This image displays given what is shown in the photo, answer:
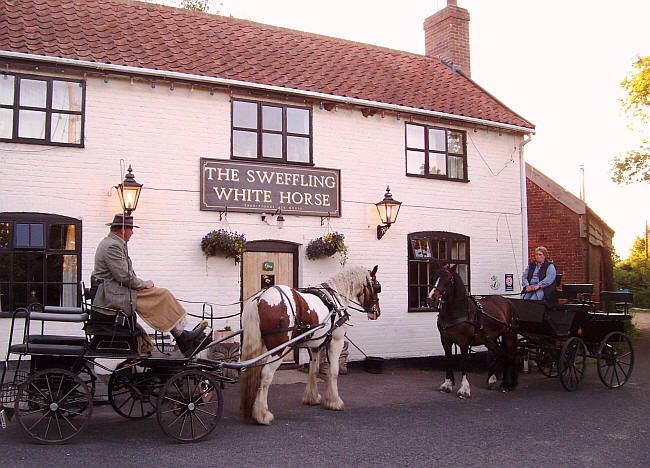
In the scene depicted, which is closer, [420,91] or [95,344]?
[95,344]

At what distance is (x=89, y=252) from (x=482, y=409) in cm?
631

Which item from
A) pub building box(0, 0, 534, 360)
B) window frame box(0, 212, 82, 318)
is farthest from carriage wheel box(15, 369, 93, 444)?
pub building box(0, 0, 534, 360)

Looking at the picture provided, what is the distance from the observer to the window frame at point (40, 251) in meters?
9.00

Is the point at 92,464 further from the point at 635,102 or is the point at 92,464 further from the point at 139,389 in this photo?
the point at 635,102

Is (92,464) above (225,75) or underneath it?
underneath

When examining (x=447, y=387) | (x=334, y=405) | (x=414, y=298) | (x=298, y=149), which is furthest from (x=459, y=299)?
(x=298, y=149)

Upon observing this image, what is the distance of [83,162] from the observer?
31.4ft

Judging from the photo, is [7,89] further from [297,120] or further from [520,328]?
[520,328]

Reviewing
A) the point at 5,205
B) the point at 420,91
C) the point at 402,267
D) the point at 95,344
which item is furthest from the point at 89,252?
the point at 420,91

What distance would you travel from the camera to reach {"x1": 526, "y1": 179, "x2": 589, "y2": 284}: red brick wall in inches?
616

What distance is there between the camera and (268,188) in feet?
35.6

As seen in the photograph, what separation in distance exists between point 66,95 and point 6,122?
983 millimetres

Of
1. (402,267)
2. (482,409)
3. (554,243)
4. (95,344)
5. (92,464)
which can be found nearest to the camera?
(92,464)

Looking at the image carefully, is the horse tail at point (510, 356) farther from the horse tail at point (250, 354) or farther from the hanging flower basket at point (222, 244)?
the hanging flower basket at point (222, 244)
